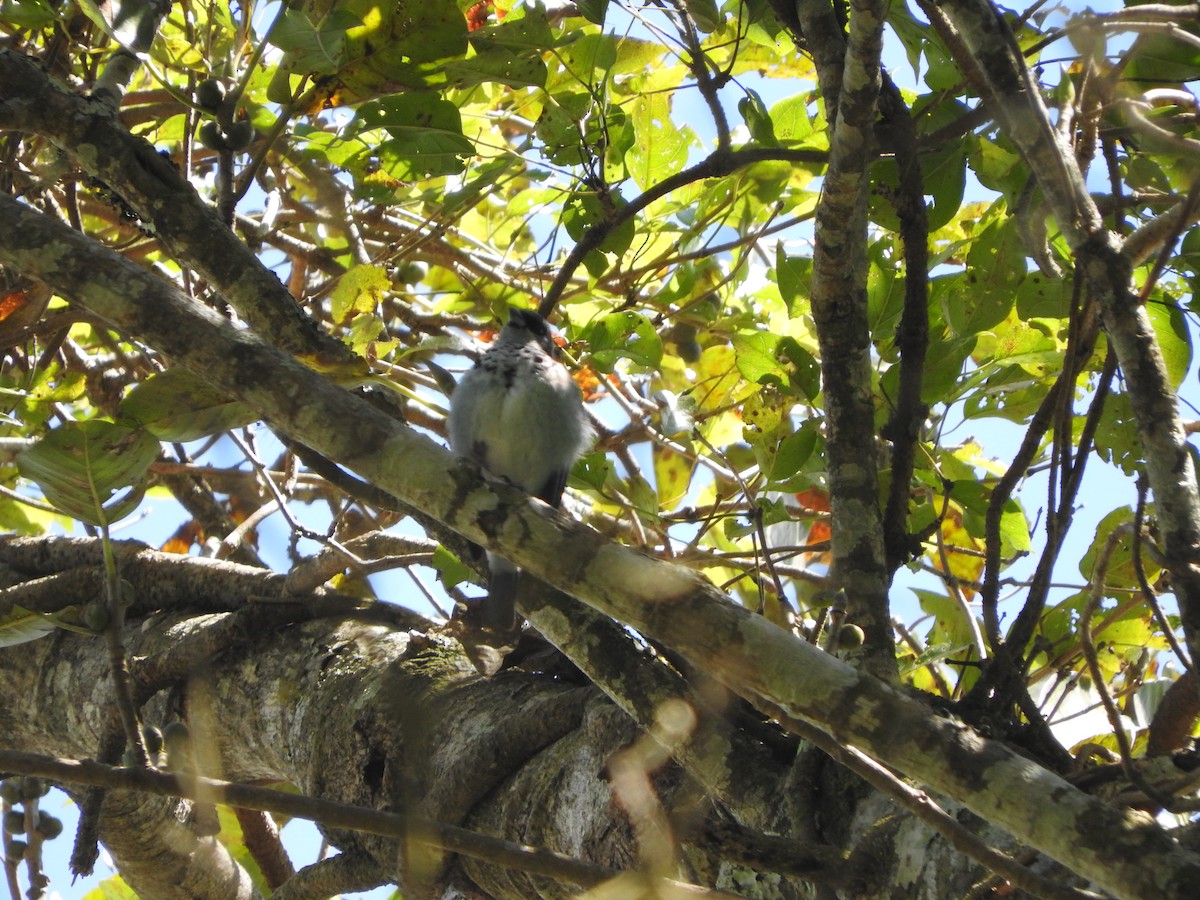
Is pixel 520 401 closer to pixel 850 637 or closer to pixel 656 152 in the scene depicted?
pixel 656 152

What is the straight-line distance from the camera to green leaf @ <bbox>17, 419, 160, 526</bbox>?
185 cm

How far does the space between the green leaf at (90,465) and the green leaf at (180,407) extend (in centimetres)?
7

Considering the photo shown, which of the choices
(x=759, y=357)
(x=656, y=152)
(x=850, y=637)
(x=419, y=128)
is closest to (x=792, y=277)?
(x=759, y=357)

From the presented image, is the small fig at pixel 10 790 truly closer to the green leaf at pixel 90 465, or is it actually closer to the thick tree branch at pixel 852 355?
the green leaf at pixel 90 465

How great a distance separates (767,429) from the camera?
2479 millimetres

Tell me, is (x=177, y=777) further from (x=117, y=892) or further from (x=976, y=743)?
(x=117, y=892)

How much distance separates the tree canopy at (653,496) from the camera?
1406 mm

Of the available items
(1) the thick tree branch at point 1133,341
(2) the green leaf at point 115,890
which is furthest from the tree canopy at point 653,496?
(2) the green leaf at point 115,890

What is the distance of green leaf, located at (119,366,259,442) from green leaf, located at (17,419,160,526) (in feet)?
0.23

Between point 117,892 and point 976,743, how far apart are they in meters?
3.36

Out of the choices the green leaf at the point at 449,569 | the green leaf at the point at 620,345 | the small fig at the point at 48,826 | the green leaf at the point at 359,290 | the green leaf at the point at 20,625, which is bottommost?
the small fig at the point at 48,826

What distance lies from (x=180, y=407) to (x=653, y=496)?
135 centimetres

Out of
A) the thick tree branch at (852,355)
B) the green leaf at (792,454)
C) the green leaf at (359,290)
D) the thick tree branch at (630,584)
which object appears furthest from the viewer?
the green leaf at (359,290)

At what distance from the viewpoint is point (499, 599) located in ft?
7.80
